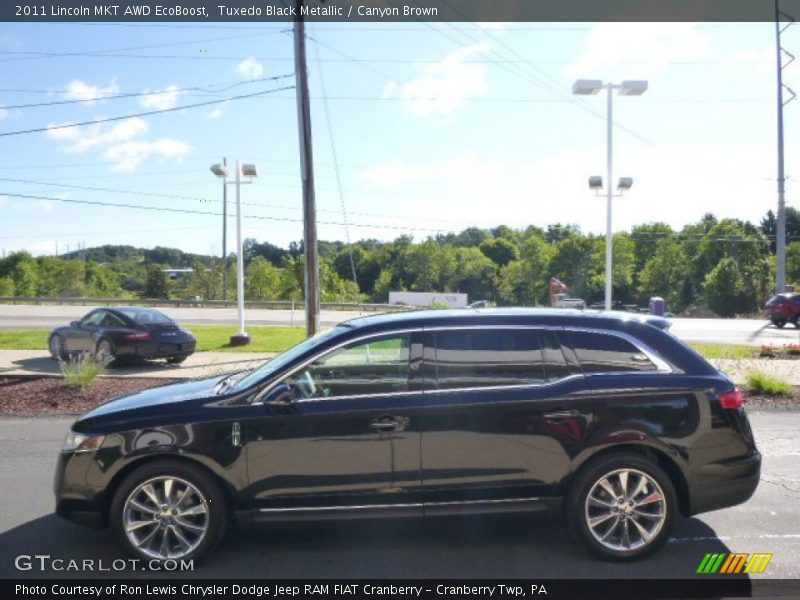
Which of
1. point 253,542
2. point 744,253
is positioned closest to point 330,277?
point 744,253

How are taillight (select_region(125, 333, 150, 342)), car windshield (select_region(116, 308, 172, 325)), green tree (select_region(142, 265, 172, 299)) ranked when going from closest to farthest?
taillight (select_region(125, 333, 150, 342))
car windshield (select_region(116, 308, 172, 325))
green tree (select_region(142, 265, 172, 299))

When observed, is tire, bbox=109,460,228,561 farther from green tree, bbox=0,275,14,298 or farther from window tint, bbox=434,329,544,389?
green tree, bbox=0,275,14,298

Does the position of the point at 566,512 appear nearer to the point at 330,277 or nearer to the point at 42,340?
the point at 42,340

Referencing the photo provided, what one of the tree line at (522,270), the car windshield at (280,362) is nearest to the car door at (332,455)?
the car windshield at (280,362)

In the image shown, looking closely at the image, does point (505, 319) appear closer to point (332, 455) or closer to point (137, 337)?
point (332, 455)

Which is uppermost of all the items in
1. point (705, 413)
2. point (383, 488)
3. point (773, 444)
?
point (705, 413)

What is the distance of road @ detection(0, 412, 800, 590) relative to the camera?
4.49 meters

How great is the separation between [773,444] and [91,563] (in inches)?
→ 295

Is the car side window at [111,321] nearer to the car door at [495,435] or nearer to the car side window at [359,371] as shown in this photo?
the car side window at [359,371]

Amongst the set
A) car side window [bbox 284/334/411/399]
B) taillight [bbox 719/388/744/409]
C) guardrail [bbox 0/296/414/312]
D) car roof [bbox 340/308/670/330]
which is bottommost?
guardrail [bbox 0/296/414/312]

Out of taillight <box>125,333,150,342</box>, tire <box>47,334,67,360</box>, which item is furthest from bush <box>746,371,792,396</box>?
tire <box>47,334,67,360</box>

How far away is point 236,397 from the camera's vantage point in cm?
463

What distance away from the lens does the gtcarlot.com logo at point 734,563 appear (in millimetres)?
4508

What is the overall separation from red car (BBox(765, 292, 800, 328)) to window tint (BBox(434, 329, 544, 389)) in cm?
3066
